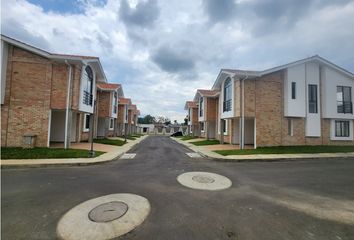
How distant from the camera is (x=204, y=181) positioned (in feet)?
23.6

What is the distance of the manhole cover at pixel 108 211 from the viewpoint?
414 centimetres

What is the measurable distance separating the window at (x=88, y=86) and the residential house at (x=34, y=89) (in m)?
1.34

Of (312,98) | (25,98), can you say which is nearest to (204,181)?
(25,98)

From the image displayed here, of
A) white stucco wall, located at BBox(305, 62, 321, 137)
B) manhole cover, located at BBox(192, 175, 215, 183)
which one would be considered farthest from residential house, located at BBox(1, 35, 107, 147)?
white stucco wall, located at BBox(305, 62, 321, 137)

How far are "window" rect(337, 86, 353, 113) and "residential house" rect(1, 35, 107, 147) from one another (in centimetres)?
2355

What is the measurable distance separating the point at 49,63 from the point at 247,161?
15.1 m

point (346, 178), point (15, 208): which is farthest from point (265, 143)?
point (15, 208)

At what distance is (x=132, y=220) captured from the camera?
4.08 m

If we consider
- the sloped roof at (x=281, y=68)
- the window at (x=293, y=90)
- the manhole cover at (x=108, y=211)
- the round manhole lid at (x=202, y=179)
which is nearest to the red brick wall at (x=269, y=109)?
the sloped roof at (x=281, y=68)

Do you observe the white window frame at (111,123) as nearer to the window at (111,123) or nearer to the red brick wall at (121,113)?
the window at (111,123)

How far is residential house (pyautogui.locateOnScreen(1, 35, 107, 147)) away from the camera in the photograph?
12961 millimetres

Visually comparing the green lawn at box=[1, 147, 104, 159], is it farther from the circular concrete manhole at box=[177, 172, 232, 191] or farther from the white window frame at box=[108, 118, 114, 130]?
the white window frame at box=[108, 118, 114, 130]

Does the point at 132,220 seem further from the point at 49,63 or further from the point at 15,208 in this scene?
the point at 49,63

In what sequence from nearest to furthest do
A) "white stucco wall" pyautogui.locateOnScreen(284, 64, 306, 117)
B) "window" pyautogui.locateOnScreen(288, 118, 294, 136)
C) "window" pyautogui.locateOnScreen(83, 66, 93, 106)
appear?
1. "window" pyautogui.locateOnScreen(83, 66, 93, 106)
2. "white stucco wall" pyautogui.locateOnScreen(284, 64, 306, 117)
3. "window" pyautogui.locateOnScreen(288, 118, 294, 136)
